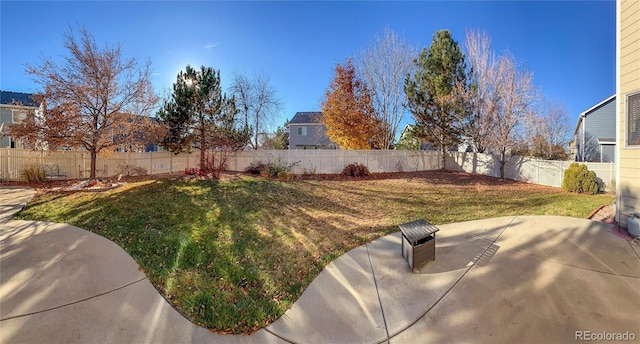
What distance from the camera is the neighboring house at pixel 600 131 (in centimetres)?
1478

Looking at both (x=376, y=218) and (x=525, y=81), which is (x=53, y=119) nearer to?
(x=376, y=218)

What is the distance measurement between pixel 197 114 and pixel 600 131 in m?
23.9

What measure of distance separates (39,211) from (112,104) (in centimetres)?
Result: 495

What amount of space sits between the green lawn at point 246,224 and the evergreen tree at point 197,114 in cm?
578

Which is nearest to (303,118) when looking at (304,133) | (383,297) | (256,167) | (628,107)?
(304,133)

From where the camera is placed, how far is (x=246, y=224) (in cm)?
544

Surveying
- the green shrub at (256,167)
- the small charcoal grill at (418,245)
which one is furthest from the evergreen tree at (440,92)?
the small charcoal grill at (418,245)

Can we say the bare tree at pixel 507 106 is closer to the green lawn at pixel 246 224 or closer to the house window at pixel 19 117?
the green lawn at pixel 246 224

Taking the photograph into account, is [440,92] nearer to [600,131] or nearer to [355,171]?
[355,171]

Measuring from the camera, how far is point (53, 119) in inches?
327

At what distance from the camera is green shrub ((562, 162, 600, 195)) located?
29.6 feet

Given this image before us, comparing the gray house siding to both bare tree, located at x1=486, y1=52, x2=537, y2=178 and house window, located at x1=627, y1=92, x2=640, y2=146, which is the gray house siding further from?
house window, located at x1=627, y1=92, x2=640, y2=146

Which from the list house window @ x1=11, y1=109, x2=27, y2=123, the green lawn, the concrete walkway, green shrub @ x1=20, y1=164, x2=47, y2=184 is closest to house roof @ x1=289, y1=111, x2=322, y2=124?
the green lawn

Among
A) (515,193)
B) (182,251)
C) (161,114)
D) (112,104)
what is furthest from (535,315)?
(161,114)
